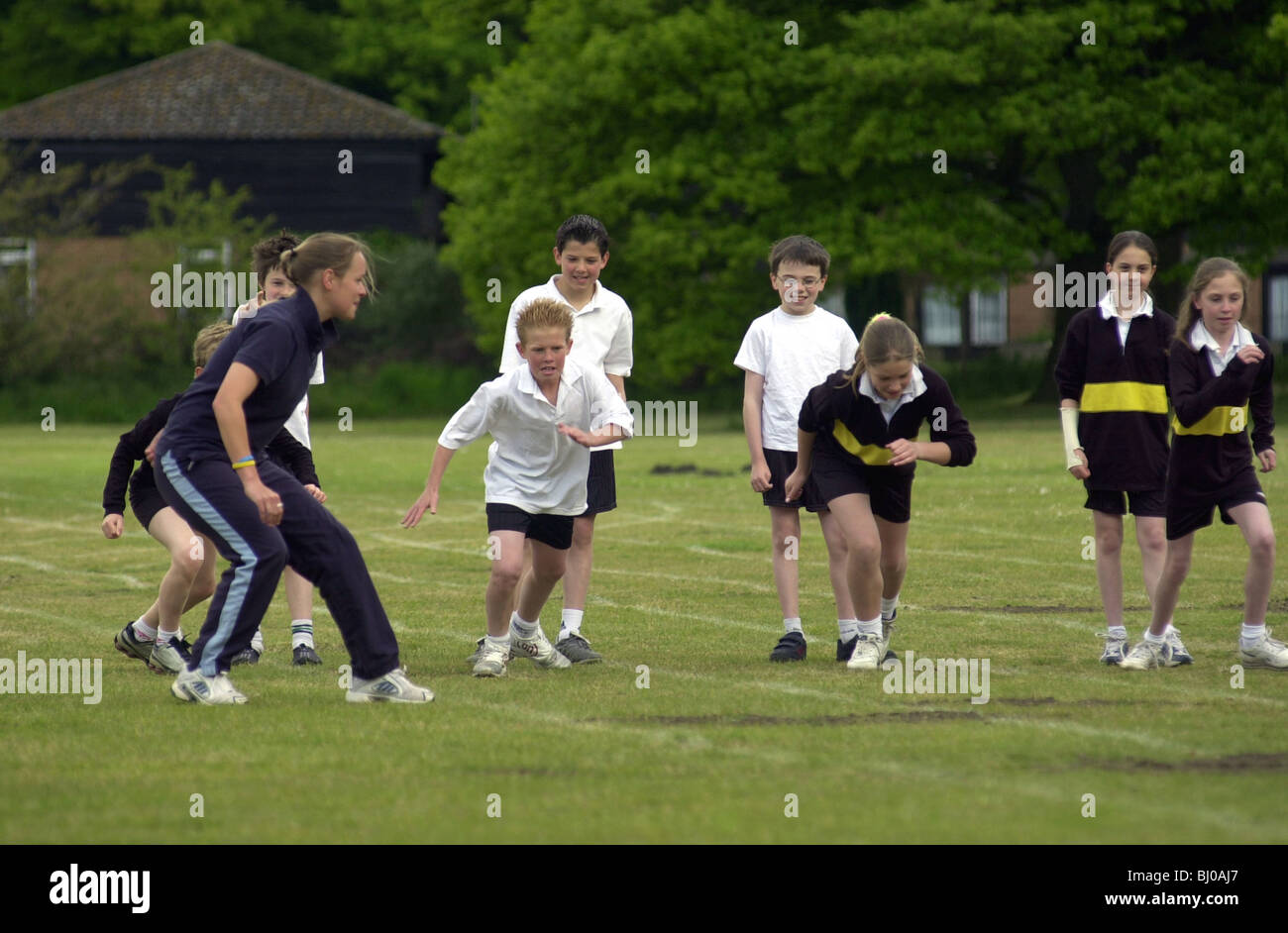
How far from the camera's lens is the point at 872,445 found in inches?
341

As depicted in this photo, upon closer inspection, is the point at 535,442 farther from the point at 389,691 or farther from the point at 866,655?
the point at 866,655

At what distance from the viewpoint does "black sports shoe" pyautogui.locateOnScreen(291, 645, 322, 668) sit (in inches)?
363

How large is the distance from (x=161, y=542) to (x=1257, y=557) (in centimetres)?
543

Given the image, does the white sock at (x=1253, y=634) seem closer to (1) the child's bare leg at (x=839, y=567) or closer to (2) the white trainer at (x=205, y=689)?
(1) the child's bare leg at (x=839, y=567)

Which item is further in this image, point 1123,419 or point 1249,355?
point 1123,419

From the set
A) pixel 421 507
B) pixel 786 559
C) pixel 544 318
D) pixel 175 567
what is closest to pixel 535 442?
pixel 544 318

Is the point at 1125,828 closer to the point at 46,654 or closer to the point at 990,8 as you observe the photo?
the point at 46,654

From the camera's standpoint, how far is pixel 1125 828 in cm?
536

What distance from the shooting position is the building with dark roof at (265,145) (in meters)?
54.7

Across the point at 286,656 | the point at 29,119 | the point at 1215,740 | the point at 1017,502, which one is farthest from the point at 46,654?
the point at 29,119

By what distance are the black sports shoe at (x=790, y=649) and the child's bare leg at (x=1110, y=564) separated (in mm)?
1535

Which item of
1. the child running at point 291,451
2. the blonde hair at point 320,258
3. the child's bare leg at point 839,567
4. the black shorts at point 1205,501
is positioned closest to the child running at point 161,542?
the child running at point 291,451

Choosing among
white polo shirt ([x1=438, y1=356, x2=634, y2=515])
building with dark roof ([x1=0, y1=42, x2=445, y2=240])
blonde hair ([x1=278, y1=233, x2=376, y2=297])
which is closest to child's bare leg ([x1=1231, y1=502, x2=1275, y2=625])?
white polo shirt ([x1=438, y1=356, x2=634, y2=515])

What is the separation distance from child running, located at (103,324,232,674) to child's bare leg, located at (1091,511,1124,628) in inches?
175
